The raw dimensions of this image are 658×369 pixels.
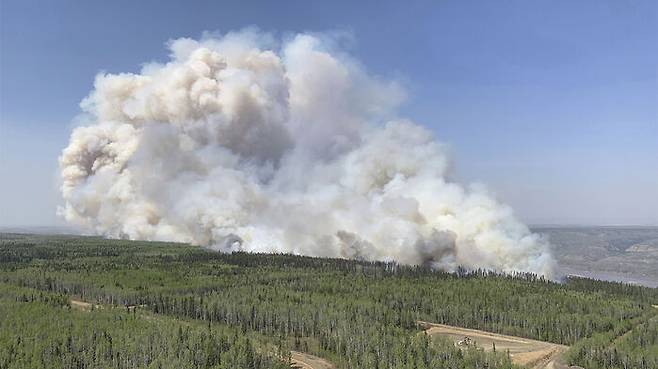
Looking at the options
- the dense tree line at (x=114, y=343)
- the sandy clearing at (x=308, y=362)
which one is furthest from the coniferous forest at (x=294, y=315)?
the sandy clearing at (x=308, y=362)

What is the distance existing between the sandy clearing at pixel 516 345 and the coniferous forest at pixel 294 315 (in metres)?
2.86

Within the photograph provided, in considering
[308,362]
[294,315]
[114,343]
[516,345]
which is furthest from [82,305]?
[516,345]

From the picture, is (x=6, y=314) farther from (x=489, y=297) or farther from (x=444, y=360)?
(x=489, y=297)

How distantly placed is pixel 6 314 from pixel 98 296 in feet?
109

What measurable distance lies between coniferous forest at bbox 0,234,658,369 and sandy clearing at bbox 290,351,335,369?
1.58m

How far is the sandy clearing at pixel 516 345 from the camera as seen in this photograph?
9525 cm

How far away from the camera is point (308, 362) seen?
94125 mm

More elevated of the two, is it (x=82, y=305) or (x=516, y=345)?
(x=82, y=305)

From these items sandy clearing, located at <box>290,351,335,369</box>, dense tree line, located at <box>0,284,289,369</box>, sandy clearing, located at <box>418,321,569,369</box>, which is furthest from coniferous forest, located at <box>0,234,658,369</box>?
sandy clearing, located at <box>418,321,569,369</box>

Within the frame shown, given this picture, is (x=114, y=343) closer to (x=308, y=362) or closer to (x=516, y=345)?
(x=308, y=362)

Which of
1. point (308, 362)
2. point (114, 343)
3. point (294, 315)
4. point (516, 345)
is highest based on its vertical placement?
point (294, 315)

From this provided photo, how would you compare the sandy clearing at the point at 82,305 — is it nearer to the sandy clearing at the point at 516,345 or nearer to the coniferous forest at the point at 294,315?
the coniferous forest at the point at 294,315

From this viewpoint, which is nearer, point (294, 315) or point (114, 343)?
point (114, 343)

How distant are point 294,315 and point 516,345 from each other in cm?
4089
